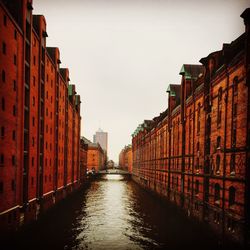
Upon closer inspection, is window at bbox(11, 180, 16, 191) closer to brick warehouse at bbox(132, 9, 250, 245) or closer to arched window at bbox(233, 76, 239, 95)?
brick warehouse at bbox(132, 9, 250, 245)

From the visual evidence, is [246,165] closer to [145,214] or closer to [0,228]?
[0,228]

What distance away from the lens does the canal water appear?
25.9 metres

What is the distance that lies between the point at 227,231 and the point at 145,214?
66.3 ft

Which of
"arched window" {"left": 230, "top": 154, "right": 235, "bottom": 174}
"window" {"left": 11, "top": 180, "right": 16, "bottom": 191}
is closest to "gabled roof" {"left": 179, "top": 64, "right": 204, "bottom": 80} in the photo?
"arched window" {"left": 230, "top": 154, "right": 235, "bottom": 174}

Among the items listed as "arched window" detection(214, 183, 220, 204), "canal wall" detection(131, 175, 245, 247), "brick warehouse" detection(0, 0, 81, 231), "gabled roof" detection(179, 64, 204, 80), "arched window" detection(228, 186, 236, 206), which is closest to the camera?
"canal wall" detection(131, 175, 245, 247)

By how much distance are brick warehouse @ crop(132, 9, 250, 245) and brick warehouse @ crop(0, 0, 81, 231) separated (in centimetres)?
1660

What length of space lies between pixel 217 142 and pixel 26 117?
1823cm

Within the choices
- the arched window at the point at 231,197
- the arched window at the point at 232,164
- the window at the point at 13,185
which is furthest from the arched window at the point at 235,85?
the window at the point at 13,185

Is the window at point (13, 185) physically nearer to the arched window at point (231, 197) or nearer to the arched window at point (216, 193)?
the arched window at point (216, 193)

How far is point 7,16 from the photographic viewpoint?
973 inches

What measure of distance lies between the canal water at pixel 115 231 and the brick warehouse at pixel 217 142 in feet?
5.58

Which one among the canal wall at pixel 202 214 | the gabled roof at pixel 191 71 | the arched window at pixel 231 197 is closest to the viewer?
the canal wall at pixel 202 214

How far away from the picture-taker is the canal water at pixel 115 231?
1020 inches

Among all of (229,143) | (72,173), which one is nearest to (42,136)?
(229,143)
